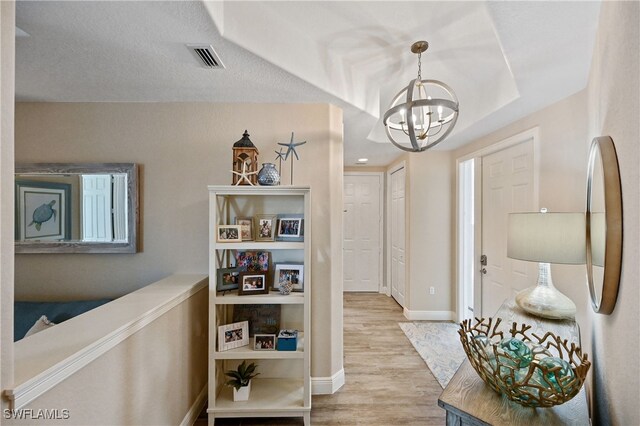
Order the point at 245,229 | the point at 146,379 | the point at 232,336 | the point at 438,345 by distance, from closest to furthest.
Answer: the point at 146,379 → the point at 232,336 → the point at 245,229 → the point at 438,345

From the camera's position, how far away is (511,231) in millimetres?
1816

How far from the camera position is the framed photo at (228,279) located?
6.29 ft

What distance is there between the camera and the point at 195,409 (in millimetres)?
1978

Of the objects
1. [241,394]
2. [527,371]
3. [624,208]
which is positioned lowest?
[241,394]

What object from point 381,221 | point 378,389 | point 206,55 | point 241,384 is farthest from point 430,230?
point 206,55

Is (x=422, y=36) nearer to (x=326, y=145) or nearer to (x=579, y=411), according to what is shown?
(x=326, y=145)

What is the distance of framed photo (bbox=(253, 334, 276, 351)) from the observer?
1938mm

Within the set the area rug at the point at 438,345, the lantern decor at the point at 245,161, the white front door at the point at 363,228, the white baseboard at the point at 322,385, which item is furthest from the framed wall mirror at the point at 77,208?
the white front door at the point at 363,228

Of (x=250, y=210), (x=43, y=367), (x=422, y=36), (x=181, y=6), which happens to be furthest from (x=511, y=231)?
(x=43, y=367)

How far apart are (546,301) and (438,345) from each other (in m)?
1.73

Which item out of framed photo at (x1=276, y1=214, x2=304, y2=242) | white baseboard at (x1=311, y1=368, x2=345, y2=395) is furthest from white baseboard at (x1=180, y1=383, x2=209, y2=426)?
framed photo at (x1=276, y1=214, x2=304, y2=242)

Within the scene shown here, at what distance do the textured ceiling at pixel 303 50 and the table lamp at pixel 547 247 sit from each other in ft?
3.05

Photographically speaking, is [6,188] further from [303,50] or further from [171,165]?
[303,50]

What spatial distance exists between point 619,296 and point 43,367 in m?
1.83
